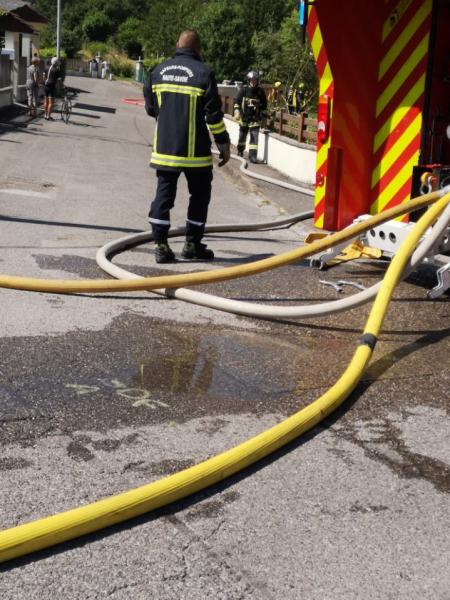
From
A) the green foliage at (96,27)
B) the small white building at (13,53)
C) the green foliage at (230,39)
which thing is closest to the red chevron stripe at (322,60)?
the green foliage at (230,39)

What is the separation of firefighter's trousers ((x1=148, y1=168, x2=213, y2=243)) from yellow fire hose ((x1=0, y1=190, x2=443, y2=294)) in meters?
1.46

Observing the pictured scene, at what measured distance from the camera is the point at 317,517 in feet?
9.85

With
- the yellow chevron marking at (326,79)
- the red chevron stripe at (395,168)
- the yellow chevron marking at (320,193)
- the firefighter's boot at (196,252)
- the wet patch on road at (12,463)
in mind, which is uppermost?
the yellow chevron marking at (326,79)

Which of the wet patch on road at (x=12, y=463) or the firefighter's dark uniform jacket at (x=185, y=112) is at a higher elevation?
the firefighter's dark uniform jacket at (x=185, y=112)

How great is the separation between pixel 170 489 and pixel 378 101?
14.3 ft

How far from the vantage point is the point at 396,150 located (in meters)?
6.52

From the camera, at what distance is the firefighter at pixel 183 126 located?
6.71m

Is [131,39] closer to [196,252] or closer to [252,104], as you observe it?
[252,104]

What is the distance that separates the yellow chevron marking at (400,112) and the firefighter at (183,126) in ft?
3.92

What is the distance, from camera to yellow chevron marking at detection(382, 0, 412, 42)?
6.27 metres

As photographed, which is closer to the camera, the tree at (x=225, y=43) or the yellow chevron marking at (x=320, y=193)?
the yellow chevron marking at (x=320, y=193)

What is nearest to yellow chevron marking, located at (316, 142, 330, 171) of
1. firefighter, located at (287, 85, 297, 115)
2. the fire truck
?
the fire truck

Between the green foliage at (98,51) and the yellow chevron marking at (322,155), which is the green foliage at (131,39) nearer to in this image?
the green foliage at (98,51)

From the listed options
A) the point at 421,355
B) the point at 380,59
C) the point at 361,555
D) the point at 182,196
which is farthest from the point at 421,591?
the point at 182,196
